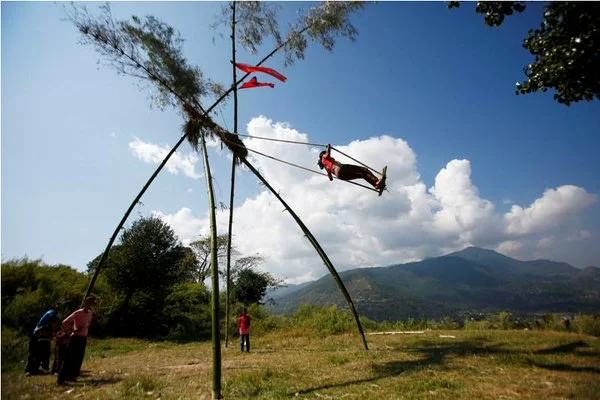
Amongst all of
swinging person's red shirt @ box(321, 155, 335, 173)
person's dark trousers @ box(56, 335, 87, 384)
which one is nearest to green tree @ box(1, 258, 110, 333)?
person's dark trousers @ box(56, 335, 87, 384)

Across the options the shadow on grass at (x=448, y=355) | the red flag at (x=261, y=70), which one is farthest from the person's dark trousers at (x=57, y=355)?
the red flag at (x=261, y=70)

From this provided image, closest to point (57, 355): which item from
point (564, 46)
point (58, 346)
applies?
point (58, 346)

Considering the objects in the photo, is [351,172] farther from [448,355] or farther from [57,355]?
[57,355]

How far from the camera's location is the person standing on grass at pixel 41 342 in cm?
1153

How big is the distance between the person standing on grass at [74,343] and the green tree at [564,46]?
13.2 metres

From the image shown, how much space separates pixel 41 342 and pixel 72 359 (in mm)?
2853

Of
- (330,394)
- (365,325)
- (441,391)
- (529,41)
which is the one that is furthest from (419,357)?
(365,325)

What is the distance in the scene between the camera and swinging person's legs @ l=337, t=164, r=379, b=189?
1145cm

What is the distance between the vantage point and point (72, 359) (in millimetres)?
10180

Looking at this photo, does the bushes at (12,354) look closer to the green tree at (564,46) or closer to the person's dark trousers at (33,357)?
the person's dark trousers at (33,357)

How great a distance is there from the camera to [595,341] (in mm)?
14367

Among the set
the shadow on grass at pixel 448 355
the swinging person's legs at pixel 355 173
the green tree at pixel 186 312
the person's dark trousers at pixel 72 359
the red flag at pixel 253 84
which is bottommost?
the shadow on grass at pixel 448 355

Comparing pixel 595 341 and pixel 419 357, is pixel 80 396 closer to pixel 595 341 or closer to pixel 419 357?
pixel 419 357

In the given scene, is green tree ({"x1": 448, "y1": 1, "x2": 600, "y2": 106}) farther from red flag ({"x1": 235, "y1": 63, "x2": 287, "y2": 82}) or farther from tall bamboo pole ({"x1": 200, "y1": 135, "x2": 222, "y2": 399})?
tall bamboo pole ({"x1": 200, "y1": 135, "x2": 222, "y2": 399})
